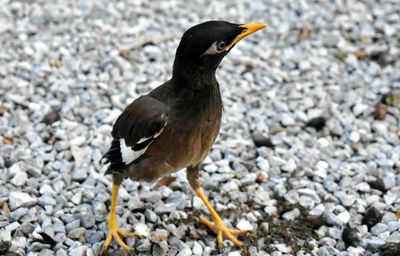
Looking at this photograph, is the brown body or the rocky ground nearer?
the brown body

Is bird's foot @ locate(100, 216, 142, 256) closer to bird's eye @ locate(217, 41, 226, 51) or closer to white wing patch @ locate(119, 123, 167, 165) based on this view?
white wing patch @ locate(119, 123, 167, 165)

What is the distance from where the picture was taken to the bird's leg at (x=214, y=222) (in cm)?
382

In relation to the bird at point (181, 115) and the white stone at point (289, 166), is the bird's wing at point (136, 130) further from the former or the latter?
the white stone at point (289, 166)

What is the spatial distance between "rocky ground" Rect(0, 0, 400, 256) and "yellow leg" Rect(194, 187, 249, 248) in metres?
0.06

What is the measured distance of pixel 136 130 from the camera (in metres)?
3.60

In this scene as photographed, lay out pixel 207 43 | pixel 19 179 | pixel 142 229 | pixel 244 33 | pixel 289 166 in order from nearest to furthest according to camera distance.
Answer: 1. pixel 207 43
2. pixel 244 33
3. pixel 142 229
4. pixel 19 179
5. pixel 289 166

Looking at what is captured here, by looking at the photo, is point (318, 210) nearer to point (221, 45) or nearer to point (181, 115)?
point (181, 115)

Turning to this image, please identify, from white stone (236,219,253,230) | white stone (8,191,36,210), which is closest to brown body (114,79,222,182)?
white stone (236,219,253,230)

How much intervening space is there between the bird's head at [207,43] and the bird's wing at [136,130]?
35 centimetres

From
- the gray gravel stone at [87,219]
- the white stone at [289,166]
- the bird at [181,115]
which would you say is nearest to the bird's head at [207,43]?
the bird at [181,115]

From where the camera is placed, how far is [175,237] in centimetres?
379

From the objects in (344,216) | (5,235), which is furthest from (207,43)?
(5,235)

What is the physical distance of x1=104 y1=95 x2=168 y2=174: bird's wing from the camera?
11.3 feet

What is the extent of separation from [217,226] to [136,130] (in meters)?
0.91
